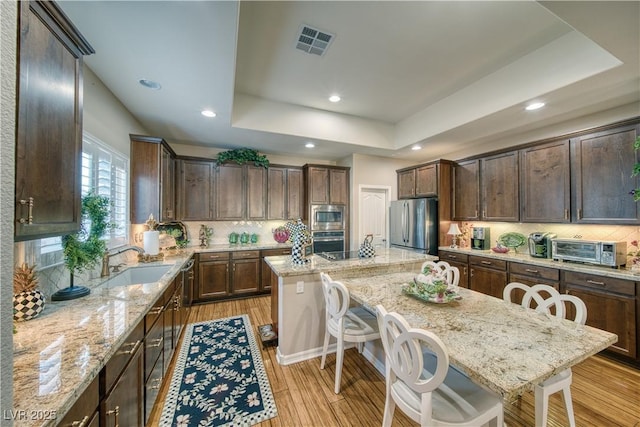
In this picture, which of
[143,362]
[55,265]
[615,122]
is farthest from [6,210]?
[615,122]

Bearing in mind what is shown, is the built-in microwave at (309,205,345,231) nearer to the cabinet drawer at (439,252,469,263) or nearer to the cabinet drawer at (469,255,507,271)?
the cabinet drawer at (439,252,469,263)

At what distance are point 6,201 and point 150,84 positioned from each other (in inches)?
94.4

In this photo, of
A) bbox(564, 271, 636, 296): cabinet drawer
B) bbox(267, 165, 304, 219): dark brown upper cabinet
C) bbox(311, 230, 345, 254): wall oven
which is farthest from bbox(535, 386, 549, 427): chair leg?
bbox(267, 165, 304, 219): dark brown upper cabinet

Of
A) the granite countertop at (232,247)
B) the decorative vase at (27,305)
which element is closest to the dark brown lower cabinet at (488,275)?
the granite countertop at (232,247)

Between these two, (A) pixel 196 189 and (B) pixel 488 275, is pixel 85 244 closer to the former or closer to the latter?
(A) pixel 196 189

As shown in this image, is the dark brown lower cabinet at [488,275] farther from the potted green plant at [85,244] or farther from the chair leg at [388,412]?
the potted green plant at [85,244]

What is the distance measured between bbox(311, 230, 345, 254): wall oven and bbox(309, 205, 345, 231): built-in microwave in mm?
104

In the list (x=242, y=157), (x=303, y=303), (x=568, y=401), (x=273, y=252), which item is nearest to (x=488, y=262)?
(x=568, y=401)

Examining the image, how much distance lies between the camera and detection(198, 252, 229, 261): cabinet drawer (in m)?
4.00

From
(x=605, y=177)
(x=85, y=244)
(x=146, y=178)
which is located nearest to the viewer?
(x=85, y=244)

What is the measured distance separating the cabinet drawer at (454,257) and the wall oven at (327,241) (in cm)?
191

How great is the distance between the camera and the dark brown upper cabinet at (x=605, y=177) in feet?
8.43

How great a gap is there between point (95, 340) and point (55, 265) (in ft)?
3.76

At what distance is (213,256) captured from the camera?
407cm
